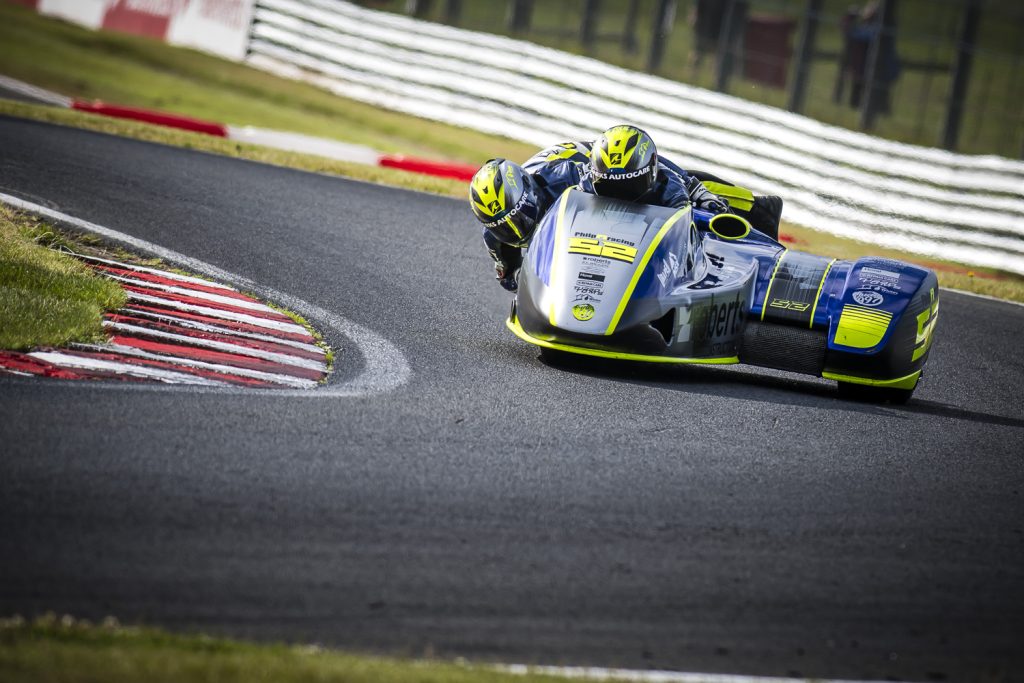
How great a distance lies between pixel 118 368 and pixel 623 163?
301 centimetres

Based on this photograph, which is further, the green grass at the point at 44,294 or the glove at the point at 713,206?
the glove at the point at 713,206

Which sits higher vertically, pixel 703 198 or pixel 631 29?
pixel 631 29

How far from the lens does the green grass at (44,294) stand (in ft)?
20.6

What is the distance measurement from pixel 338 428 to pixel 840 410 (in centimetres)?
284

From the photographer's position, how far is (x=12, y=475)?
445cm

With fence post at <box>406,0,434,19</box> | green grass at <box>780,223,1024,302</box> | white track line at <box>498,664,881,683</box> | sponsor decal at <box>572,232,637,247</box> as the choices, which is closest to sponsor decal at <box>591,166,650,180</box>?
sponsor decal at <box>572,232,637,247</box>

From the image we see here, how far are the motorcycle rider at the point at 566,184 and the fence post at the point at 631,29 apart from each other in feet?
38.7

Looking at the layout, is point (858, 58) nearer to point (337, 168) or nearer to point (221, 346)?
point (337, 168)

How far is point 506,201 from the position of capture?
25.2ft

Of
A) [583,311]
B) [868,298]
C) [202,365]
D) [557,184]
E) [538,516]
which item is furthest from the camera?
[557,184]

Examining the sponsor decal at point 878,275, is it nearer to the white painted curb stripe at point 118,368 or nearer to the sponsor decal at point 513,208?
the sponsor decal at point 513,208

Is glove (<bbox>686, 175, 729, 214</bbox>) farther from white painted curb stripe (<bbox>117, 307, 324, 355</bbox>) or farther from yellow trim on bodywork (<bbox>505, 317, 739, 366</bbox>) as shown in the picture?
white painted curb stripe (<bbox>117, 307, 324, 355</bbox>)

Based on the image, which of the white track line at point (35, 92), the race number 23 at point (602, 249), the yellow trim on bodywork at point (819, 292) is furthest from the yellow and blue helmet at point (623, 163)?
the white track line at point (35, 92)

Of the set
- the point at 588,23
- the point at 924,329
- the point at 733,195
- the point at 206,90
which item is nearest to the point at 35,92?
the point at 206,90
